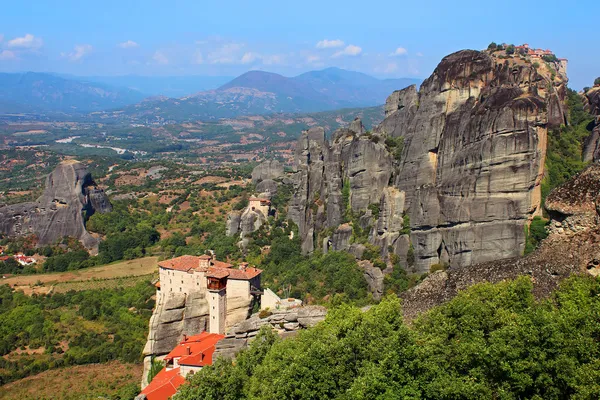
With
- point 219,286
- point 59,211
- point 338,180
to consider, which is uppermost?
point 338,180

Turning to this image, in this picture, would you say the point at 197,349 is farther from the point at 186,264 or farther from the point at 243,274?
the point at 186,264

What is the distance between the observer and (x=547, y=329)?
10969 mm

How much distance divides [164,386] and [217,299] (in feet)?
A: 17.8

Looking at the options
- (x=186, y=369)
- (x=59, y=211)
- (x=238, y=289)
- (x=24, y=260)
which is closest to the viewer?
(x=186, y=369)

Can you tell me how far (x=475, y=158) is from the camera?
95.5 ft

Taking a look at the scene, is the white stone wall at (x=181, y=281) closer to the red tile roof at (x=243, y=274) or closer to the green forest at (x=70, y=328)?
the red tile roof at (x=243, y=274)

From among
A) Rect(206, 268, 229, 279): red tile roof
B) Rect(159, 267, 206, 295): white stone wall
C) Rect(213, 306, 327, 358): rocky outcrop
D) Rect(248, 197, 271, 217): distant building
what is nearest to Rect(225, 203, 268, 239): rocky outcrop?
Rect(248, 197, 271, 217): distant building

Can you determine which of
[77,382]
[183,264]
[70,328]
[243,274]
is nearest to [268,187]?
[70,328]

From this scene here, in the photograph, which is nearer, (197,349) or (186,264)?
(197,349)

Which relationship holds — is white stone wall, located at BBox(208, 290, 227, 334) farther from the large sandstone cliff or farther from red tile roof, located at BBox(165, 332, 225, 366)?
the large sandstone cliff

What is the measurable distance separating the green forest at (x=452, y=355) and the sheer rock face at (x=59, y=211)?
51.2m

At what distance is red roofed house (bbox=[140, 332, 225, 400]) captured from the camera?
22703 mm

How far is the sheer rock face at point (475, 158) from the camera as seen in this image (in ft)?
89.8

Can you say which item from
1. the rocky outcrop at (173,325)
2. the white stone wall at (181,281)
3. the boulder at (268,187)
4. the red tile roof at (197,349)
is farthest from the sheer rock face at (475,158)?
the boulder at (268,187)
